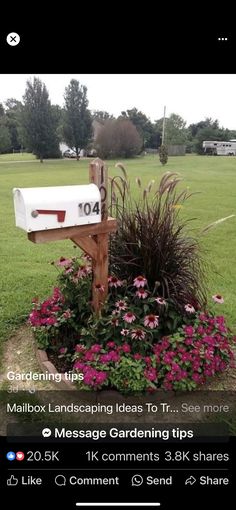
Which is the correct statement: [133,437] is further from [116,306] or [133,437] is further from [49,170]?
[49,170]

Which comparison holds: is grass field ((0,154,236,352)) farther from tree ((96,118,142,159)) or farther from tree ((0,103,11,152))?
tree ((0,103,11,152))

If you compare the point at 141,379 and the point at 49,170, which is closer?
the point at 141,379

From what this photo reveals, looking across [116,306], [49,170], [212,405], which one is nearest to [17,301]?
[116,306]

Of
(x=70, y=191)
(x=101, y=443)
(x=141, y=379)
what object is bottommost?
(x=141, y=379)

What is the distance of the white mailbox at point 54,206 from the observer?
177cm

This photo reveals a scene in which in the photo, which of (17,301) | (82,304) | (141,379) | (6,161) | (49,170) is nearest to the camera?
(141,379)

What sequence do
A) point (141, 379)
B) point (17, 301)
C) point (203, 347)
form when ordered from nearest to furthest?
point (141, 379) → point (203, 347) → point (17, 301)

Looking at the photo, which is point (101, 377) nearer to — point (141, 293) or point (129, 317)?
point (129, 317)

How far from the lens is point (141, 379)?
2.12m

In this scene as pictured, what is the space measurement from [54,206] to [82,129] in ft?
43.2

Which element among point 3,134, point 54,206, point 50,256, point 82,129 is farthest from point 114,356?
point 3,134

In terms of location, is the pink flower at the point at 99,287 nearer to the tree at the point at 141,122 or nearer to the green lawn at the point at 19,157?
the tree at the point at 141,122

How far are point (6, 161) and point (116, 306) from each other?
1890 centimetres

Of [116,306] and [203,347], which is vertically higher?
[116,306]
